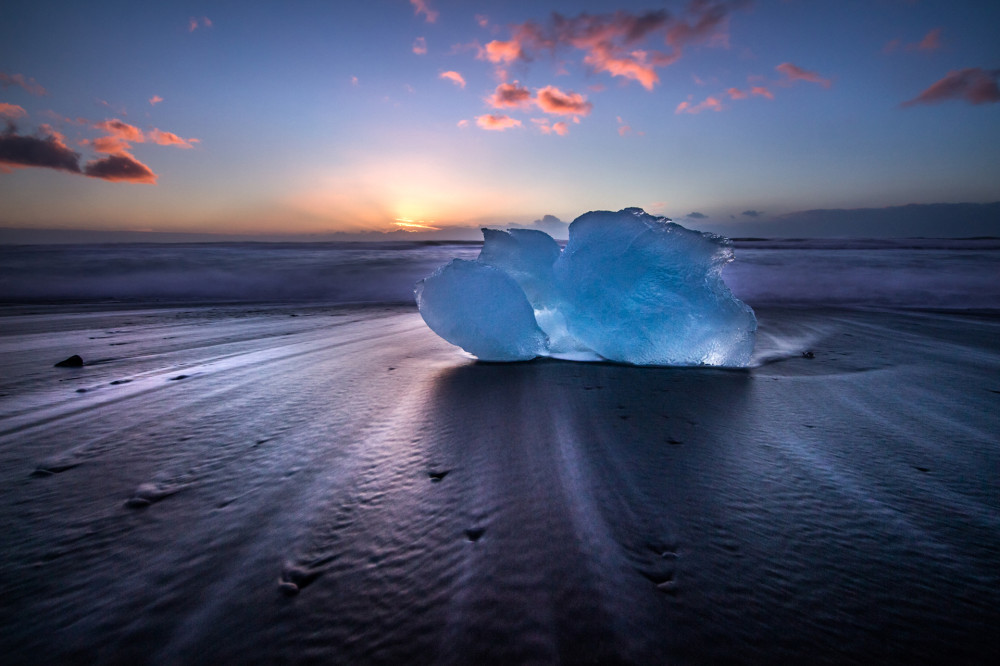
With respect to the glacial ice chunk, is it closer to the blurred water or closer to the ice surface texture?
the ice surface texture

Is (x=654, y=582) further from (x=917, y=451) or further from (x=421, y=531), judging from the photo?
Answer: (x=917, y=451)

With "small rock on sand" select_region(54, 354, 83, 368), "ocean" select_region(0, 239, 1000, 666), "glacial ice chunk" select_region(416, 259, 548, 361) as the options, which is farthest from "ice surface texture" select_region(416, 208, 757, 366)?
"small rock on sand" select_region(54, 354, 83, 368)

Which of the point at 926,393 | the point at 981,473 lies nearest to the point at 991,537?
the point at 981,473

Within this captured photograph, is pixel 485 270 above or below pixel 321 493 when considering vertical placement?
above

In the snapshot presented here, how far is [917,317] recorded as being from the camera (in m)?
4.91

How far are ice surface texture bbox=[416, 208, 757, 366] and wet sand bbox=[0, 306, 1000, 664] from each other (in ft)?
1.52

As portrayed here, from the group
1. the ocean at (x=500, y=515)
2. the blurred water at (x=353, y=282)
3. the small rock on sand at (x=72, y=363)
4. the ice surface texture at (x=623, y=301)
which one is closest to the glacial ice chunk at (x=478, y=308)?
the ice surface texture at (x=623, y=301)

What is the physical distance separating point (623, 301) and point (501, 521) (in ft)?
6.45

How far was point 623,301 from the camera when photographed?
2773 millimetres

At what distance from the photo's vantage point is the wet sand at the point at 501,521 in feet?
2.48

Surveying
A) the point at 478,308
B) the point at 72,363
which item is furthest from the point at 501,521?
the point at 72,363

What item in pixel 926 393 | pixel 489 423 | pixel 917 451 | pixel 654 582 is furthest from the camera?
pixel 926 393

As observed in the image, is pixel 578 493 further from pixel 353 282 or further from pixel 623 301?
pixel 353 282

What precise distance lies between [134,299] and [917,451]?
969cm
